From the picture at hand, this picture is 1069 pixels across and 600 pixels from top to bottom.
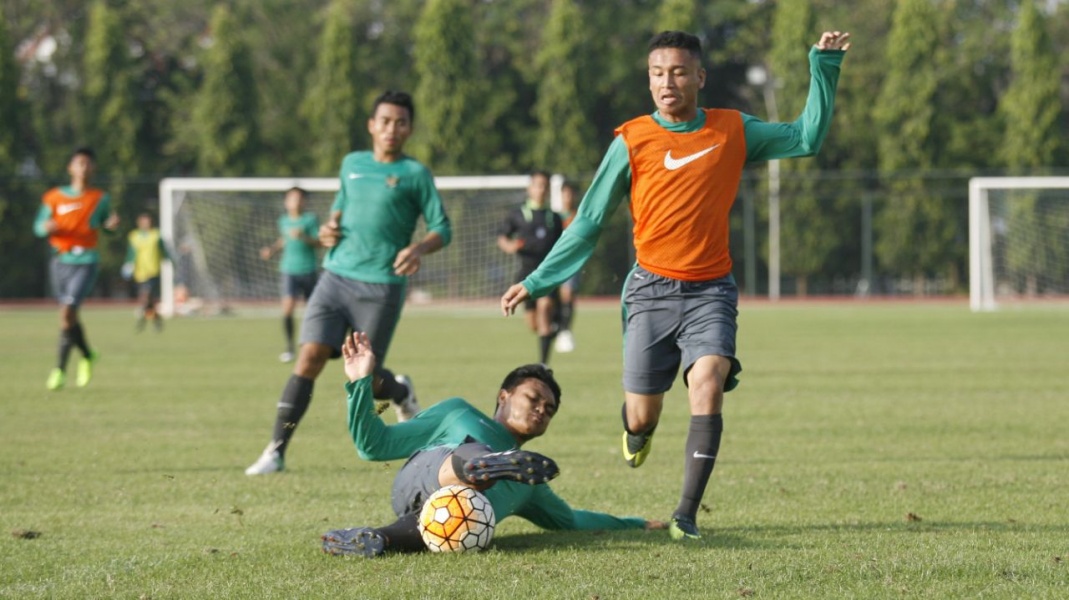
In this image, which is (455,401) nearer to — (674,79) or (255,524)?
(255,524)

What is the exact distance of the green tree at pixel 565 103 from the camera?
42.1 metres

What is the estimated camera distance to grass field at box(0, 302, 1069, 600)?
517cm

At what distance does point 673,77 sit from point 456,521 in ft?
7.03

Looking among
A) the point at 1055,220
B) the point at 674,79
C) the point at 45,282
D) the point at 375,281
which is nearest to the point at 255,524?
the point at 375,281

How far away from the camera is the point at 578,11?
140 ft

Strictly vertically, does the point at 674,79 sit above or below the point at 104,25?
below

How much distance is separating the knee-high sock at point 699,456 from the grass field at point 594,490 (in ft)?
0.70

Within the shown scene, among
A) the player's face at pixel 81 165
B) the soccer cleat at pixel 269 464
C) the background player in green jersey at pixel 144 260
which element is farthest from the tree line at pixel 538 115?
the soccer cleat at pixel 269 464

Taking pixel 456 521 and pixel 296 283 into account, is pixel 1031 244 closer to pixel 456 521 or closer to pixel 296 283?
pixel 296 283

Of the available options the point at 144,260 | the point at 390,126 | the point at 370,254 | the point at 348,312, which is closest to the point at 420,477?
the point at 348,312

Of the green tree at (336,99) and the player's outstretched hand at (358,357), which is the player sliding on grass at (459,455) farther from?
the green tree at (336,99)

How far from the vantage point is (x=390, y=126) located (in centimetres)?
838

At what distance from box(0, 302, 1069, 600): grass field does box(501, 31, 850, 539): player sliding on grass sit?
0.71m

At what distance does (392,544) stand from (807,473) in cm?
336
